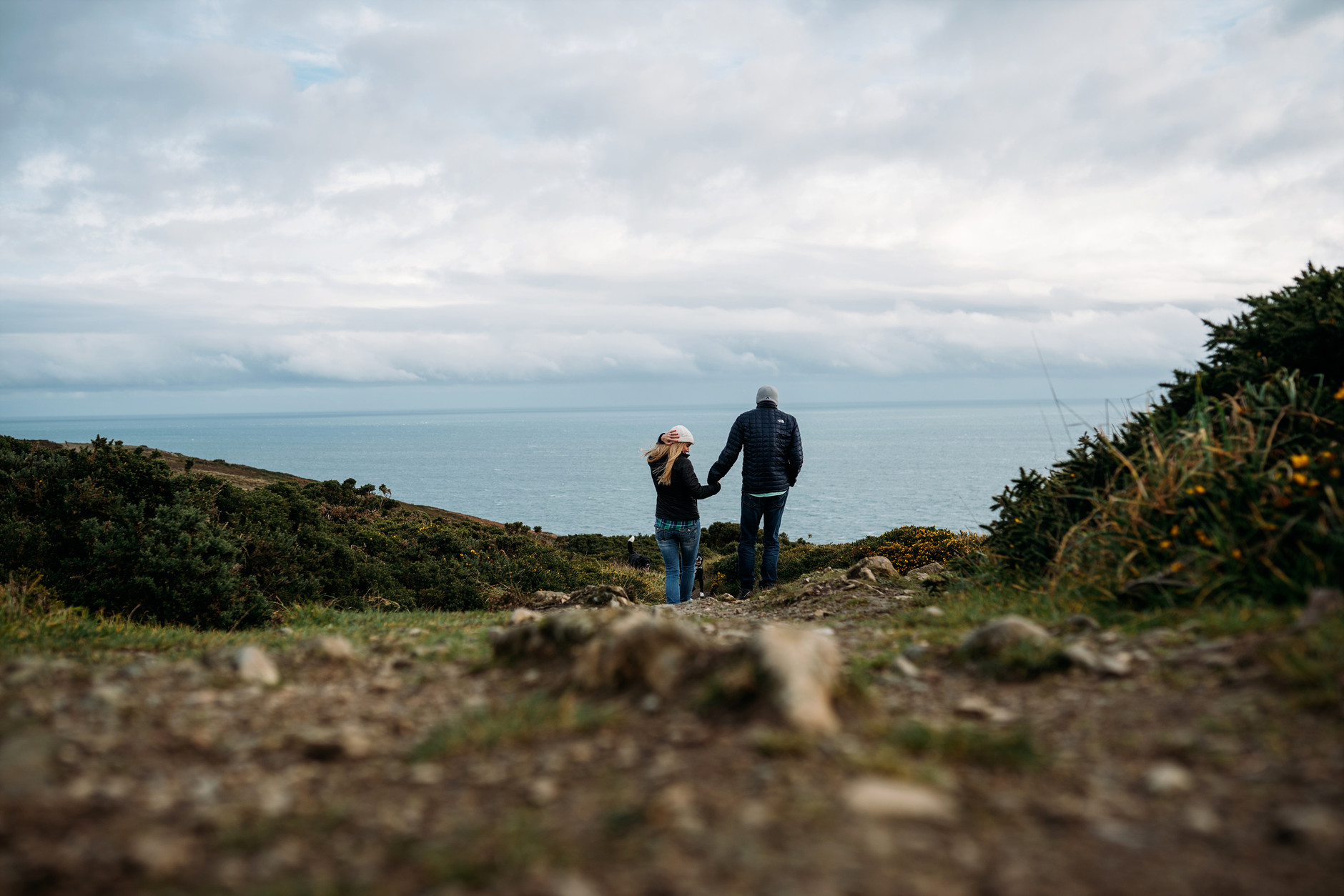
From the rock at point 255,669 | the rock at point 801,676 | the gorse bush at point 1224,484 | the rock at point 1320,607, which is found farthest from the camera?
the gorse bush at point 1224,484

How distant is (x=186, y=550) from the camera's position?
8.66 m

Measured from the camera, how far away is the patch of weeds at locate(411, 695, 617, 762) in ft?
10.1

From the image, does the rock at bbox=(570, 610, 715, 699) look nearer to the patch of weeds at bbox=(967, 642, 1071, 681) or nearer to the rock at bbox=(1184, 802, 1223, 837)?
the patch of weeds at bbox=(967, 642, 1071, 681)

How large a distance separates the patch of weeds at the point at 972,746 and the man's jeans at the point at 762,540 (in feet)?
24.6

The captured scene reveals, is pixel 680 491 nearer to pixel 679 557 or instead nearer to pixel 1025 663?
pixel 679 557

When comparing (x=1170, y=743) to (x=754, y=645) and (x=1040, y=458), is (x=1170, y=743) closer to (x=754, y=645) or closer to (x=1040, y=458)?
(x=754, y=645)

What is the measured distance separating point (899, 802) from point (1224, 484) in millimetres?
4312

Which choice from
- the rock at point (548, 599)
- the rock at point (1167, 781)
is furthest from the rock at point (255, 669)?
the rock at point (548, 599)

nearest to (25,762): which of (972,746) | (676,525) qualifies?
(972,746)

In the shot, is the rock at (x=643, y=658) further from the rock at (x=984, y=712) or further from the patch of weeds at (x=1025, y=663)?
the patch of weeds at (x=1025, y=663)

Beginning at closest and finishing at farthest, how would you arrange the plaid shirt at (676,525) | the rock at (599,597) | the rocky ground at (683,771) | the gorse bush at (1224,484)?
1. the rocky ground at (683,771)
2. the gorse bush at (1224,484)
3. the rock at (599,597)
4. the plaid shirt at (676,525)

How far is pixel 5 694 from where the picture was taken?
3.66 metres

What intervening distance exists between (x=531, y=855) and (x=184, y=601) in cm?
782

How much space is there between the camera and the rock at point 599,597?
1007 cm
